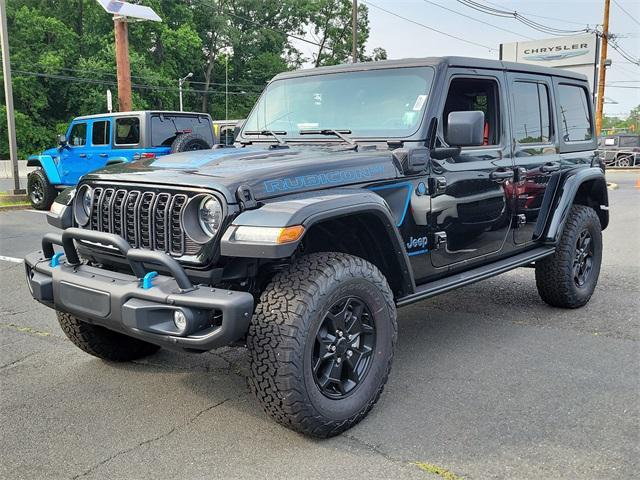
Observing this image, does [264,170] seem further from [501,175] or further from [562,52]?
[562,52]

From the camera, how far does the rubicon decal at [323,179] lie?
299 centimetres

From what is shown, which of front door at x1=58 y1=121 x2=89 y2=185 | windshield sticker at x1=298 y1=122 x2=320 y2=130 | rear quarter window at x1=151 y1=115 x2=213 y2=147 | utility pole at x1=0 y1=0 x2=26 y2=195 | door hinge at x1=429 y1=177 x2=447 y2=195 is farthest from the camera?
utility pole at x1=0 y1=0 x2=26 y2=195

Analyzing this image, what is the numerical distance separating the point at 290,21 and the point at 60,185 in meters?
48.5

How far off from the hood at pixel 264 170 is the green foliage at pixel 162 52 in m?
37.1

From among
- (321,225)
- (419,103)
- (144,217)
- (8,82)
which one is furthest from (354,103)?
(8,82)

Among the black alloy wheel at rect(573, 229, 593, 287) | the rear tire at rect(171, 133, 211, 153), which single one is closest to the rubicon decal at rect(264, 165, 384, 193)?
the black alloy wheel at rect(573, 229, 593, 287)

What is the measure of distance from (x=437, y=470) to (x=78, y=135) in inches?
460

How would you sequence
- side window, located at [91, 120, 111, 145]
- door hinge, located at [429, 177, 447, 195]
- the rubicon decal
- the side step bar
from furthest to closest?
side window, located at [91, 120, 111, 145] → door hinge, located at [429, 177, 447, 195] → the side step bar → the rubicon decal

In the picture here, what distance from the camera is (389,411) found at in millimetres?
3316

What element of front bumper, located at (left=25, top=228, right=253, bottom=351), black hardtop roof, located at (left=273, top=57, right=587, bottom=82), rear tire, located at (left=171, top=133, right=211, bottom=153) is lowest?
front bumper, located at (left=25, top=228, right=253, bottom=351)

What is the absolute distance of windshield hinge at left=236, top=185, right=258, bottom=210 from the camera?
2.84 meters

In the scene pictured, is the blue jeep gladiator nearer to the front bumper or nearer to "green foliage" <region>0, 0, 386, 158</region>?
the front bumper

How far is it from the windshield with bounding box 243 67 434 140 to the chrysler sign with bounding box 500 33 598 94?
102 ft

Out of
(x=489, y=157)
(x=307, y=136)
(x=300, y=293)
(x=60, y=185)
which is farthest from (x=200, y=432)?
(x=60, y=185)
